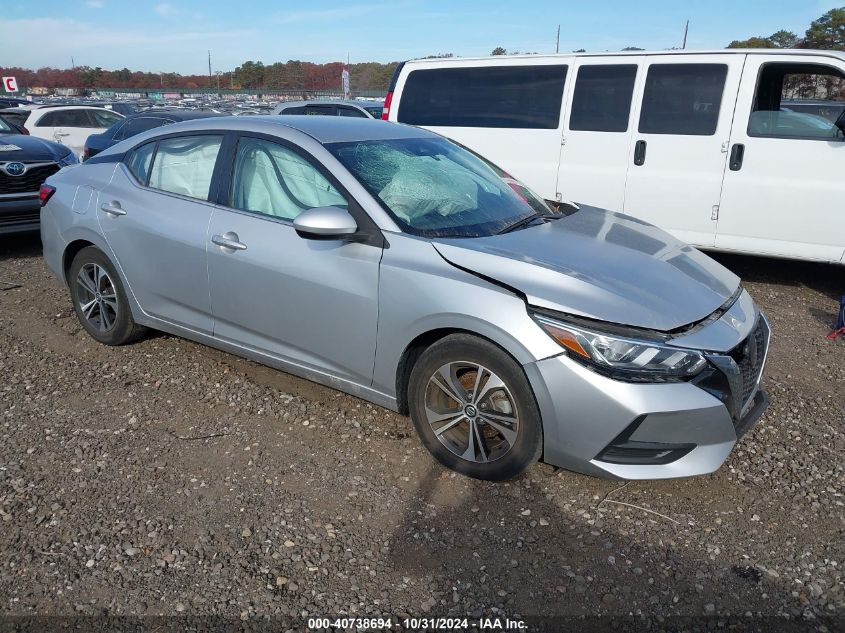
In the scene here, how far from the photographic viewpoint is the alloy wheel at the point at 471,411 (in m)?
3.05

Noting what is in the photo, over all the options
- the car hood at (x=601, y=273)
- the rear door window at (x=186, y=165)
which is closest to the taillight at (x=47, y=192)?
the rear door window at (x=186, y=165)

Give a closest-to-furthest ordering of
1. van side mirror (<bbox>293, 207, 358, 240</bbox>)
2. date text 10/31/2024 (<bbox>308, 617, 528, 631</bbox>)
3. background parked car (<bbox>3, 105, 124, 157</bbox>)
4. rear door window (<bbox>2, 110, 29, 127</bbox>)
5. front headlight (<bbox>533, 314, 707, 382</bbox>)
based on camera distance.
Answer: date text 10/31/2024 (<bbox>308, 617, 528, 631</bbox>), front headlight (<bbox>533, 314, 707, 382</bbox>), van side mirror (<bbox>293, 207, 358, 240</bbox>), background parked car (<bbox>3, 105, 124, 157</bbox>), rear door window (<bbox>2, 110, 29, 127</bbox>)

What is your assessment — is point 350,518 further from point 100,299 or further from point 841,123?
point 841,123

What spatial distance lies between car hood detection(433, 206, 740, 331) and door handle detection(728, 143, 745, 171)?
2913mm

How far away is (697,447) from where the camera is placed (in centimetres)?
289

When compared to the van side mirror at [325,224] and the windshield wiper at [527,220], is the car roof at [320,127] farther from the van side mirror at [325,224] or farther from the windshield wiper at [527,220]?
the windshield wiper at [527,220]

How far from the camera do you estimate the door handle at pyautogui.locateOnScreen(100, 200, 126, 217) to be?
4.40 m

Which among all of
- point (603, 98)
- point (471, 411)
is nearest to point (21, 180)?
point (603, 98)

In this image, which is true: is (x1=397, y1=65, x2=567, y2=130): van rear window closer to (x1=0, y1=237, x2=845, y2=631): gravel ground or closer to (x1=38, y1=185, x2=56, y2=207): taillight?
A: (x1=0, y1=237, x2=845, y2=631): gravel ground

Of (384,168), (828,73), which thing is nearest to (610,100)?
(828,73)

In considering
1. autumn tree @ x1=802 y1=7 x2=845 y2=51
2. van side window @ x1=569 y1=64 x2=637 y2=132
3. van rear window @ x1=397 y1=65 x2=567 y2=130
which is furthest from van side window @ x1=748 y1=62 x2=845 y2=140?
autumn tree @ x1=802 y1=7 x2=845 y2=51

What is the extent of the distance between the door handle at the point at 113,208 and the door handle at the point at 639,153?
4.67 meters

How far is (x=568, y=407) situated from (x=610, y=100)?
482cm

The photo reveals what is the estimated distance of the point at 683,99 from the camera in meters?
6.41
